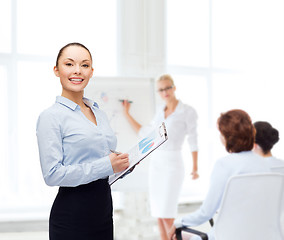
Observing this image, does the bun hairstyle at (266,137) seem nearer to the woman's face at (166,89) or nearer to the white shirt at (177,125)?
the white shirt at (177,125)

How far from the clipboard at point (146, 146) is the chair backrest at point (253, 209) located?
0.58 metres

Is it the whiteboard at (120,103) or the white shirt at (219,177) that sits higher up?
the whiteboard at (120,103)

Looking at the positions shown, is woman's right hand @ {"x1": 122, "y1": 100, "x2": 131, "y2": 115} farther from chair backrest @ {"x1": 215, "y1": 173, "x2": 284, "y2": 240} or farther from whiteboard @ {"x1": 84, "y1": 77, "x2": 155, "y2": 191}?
chair backrest @ {"x1": 215, "y1": 173, "x2": 284, "y2": 240}

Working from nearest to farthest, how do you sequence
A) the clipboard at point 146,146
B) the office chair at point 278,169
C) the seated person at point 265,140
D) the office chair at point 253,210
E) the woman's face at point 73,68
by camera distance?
the clipboard at point 146,146 < the woman's face at point 73,68 < the office chair at point 253,210 < the office chair at point 278,169 < the seated person at point 265,140

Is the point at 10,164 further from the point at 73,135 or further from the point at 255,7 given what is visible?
the point at 255,7

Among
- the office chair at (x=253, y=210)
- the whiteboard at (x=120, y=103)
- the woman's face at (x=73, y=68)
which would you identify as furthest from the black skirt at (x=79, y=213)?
the whiteboard at (x=120, y=103)

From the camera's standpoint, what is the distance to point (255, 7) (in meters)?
5.05

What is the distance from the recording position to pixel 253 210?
1.72 m

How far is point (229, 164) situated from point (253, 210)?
0.24 metres

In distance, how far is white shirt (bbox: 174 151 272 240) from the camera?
1.79m

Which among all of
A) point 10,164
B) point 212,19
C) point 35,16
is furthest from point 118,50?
point 10,164

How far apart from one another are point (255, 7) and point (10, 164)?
3.69 m

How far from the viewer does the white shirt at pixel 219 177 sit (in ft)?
5.88

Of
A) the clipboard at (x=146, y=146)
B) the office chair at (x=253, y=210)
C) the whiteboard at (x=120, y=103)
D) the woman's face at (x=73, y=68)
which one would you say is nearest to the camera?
the clipboard at (x=146, y=146)
